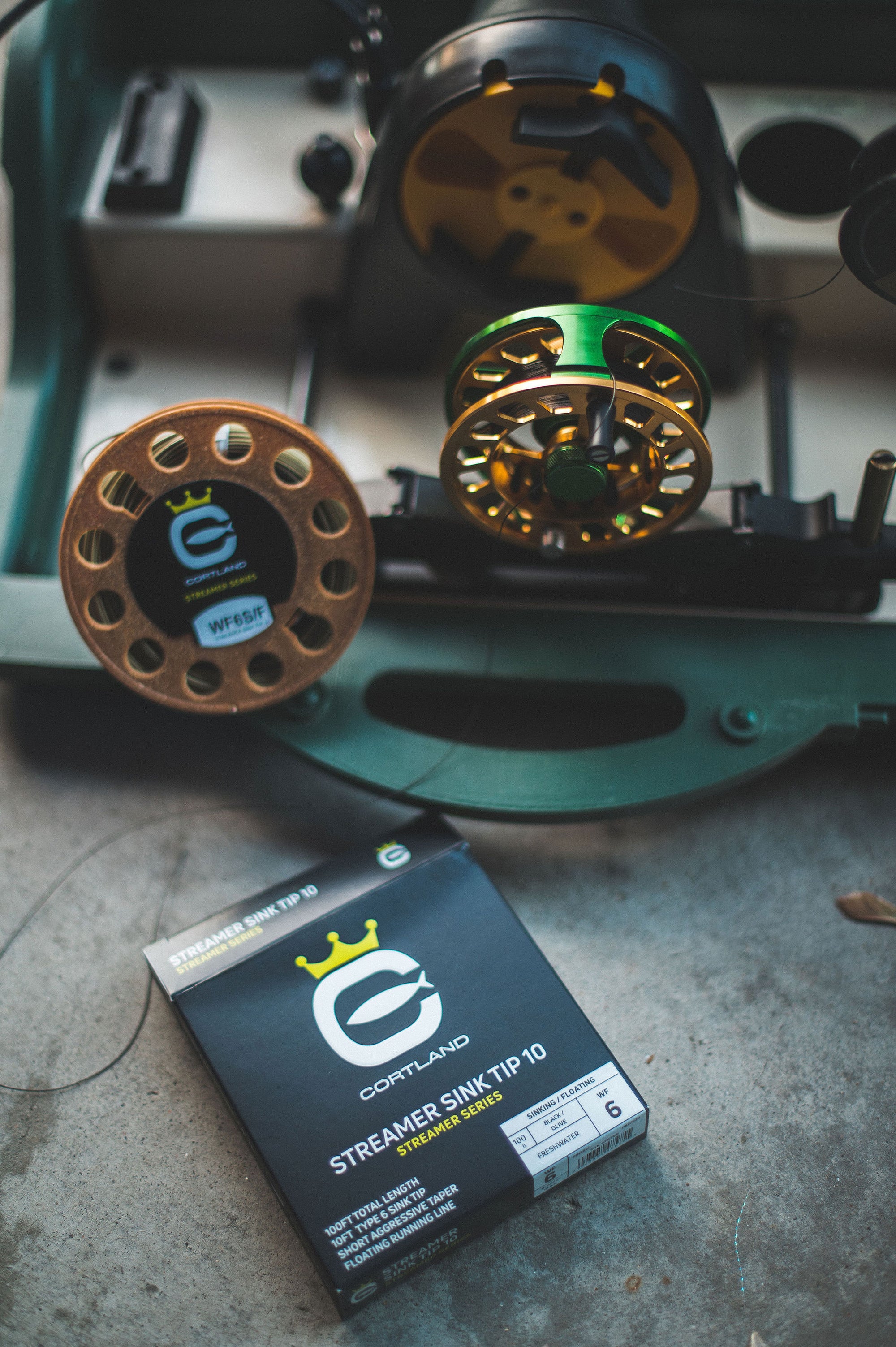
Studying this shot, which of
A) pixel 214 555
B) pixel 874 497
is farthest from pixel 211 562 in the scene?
pixel 874 497

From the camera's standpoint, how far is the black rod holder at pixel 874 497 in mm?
1041

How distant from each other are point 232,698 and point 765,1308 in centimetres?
75

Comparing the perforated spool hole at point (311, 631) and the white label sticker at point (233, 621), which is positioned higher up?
the white label sticker at point (233, 621)

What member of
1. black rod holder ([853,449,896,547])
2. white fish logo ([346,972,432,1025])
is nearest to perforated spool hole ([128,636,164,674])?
white fish logo ([346,972,432,1025])

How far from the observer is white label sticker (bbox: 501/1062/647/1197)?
0.97m

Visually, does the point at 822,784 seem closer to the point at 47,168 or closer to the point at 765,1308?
the point at 765,1308

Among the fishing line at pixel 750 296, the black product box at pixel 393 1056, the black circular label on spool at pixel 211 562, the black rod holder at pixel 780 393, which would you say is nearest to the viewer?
the black product box at pixel 393 1056

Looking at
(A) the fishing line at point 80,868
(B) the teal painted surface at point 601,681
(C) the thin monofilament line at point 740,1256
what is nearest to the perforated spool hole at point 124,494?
(B) the teal painted surface at point 601,681

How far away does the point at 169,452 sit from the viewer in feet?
3.43

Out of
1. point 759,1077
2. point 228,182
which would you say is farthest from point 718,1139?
point 228,182

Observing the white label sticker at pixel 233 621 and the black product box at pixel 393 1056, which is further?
the white label sticker at pixel 233 621

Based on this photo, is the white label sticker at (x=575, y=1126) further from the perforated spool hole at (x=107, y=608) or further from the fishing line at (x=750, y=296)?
the fishing line at (x=750, y=296)

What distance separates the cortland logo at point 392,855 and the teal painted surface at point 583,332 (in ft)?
1.63

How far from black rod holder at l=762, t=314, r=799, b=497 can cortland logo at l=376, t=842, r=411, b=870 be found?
61cm
